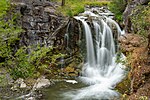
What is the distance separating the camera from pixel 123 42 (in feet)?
48.3

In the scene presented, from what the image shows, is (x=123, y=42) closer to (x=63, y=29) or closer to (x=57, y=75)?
(x=57, y=75)

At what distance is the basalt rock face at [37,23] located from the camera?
23438 millimetres

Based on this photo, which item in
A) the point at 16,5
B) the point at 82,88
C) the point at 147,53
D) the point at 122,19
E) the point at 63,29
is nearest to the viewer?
the point at 147,53

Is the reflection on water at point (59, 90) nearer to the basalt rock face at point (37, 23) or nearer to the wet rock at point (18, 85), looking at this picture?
the wet rock at point (18, 85)

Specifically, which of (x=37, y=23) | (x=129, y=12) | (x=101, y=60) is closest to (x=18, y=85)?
(x=37, y=23)

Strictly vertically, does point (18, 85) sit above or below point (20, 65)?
below

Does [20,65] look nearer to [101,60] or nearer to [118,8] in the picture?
[101,60]

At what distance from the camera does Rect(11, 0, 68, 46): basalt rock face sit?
76.9 feet

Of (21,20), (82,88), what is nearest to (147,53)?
(82,88)

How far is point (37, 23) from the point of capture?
2403 cm

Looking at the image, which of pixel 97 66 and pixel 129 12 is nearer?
pixel 97 66

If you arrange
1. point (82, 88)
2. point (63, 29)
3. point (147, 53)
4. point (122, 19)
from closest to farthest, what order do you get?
1. point (147, 53)
2. point (82, 88)
3. point (63, 29)
4. point (122, 19)

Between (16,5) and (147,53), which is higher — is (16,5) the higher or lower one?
the higher one

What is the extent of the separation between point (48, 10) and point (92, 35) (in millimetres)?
4950
